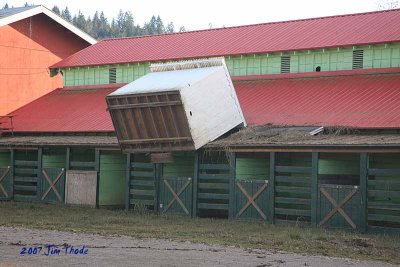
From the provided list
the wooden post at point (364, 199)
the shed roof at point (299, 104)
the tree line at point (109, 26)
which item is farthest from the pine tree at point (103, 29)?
the wooden post at point (364, 199)

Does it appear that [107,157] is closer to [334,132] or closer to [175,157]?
[175,157]

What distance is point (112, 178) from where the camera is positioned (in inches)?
1158

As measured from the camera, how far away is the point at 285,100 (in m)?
27.8

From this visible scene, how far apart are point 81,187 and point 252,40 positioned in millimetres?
10763

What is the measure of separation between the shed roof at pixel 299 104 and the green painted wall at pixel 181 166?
9.34ft

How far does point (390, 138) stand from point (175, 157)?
31.4 ft

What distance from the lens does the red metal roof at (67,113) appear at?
30828mm

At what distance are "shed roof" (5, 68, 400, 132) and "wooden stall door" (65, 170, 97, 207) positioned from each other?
2.01 metres

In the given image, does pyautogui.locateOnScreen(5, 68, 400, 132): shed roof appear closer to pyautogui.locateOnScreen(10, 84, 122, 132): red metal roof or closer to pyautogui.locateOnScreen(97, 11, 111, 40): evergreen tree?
pyautogui.locateOnScreen(10, 84, 122, 132): red metal roof

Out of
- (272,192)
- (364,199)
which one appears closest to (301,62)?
(272,192)

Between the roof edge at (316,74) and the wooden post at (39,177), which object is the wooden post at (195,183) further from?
the wooden post at (39,177)

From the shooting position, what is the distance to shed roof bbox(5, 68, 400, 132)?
2439cm

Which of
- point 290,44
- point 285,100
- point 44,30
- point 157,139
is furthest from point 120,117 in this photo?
point 44,30

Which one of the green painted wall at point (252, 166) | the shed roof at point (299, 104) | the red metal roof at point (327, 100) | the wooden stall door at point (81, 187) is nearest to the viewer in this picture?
the red metal roof at point (327, 100)
